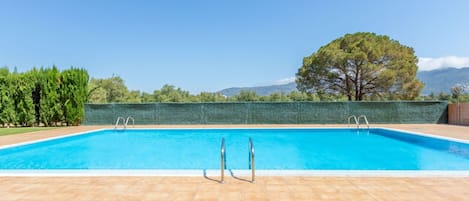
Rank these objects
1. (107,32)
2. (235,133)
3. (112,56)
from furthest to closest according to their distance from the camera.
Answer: (112,56)
(107,32)
(235,133)

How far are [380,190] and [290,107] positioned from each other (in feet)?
36.3

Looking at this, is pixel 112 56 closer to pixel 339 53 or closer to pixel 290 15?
pixel 290 15

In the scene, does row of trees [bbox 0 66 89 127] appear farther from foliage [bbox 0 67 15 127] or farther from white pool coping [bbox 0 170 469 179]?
white pool coping [bbox 0 170 469 179]

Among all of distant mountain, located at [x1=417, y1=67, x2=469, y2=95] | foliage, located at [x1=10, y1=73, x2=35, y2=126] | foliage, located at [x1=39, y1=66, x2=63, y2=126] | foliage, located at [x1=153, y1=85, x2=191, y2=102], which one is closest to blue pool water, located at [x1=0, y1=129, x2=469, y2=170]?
foliage, located at [x1=39, y1=66, x2=63, y2=126]

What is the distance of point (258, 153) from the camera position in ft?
24.3

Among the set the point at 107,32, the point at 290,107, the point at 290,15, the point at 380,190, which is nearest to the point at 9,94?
the point at 107,32

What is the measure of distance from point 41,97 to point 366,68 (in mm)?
20334

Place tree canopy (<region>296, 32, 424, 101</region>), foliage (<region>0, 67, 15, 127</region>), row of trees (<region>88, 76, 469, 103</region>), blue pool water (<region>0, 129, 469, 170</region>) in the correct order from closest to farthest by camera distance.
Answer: blue pool water (<region>0, 129, 469, 170</region>) < foliage (<region>0, 67, 15, 127</region>) < tree canopy (<region>296, 32, 424, 101</region>) < row of trees (<region>88, 76, 469, 103</region>)

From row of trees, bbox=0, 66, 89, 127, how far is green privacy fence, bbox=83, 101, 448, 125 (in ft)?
→ 2.90

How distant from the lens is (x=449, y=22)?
13641mm

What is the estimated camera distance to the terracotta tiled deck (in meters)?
3.14

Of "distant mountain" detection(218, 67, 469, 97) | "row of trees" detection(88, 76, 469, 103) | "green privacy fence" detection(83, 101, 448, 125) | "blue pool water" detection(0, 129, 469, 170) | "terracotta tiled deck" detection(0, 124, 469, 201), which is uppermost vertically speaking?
"distant mountain" detection(218, 67, 469, 97)

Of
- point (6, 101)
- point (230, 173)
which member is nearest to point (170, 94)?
point (6, 101)

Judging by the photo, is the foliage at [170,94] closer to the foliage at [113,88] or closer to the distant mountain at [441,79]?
the foliage at [113,88]
